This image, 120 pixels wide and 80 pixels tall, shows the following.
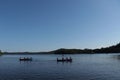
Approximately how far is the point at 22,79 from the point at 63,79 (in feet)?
32.2

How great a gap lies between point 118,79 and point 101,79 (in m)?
4.00

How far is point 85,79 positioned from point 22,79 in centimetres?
1508

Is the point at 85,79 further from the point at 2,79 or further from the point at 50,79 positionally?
the point at 2,79

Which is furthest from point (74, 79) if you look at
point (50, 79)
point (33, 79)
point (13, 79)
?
point (13, 79)

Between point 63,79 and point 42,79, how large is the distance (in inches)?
199

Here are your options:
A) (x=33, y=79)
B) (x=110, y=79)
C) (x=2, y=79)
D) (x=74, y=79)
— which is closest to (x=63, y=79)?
(x=74, y=79)

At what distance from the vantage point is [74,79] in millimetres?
51719

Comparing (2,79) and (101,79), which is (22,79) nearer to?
(2,79)

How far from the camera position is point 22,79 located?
169 feet

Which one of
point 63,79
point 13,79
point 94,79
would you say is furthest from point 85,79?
point 13,79

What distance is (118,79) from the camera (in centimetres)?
5128

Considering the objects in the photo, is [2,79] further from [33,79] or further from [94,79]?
[94,79]

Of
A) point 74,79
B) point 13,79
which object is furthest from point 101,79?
point 13,79

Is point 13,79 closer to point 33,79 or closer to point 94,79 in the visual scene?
point 33,79
